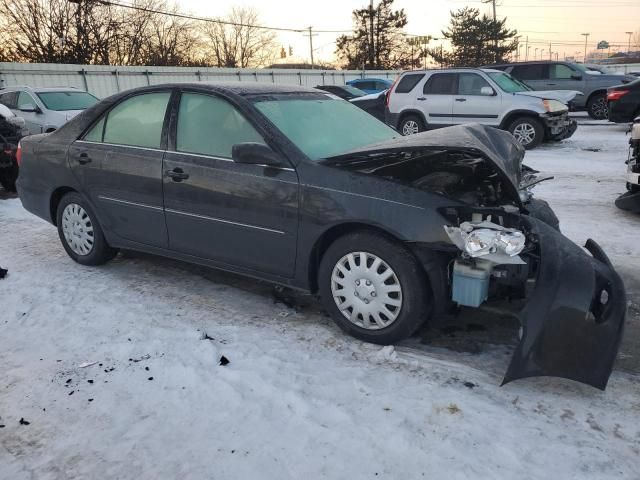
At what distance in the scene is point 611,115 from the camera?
39.7ft

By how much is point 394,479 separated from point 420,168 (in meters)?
2.09

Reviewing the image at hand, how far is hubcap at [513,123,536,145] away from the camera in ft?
38.9

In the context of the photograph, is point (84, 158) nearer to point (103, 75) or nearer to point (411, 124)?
point (411, 124)

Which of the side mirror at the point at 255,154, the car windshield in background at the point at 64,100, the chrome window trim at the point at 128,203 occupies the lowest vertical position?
the chrome window trim at the point at 128,203

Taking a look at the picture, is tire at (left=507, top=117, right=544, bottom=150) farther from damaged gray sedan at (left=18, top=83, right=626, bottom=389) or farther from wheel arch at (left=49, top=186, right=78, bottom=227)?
wheel arch at (left=49, top=186, right=78, bottom=227)

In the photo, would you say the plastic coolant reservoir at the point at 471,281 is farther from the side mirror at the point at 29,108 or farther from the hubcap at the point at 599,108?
the hubcap at the point at 599,108

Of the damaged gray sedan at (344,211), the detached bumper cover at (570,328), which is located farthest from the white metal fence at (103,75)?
the detached bumper cover at (570,328)

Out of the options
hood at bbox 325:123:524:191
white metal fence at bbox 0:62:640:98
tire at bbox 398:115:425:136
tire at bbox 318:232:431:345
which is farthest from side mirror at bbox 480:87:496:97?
tire at bbox 318:232:431:345

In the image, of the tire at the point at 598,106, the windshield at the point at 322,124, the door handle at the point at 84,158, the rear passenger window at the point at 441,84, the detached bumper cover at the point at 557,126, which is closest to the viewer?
the windshield at the point at 322,124

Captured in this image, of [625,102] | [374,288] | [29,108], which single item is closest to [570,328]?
[374,288]

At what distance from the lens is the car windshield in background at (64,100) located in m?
12.5

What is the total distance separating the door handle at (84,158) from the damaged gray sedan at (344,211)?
1 cm

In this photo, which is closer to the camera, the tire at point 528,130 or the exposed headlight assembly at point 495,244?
the exposed headlight assembly at point 495,244

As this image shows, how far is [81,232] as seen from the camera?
4.95 meters
